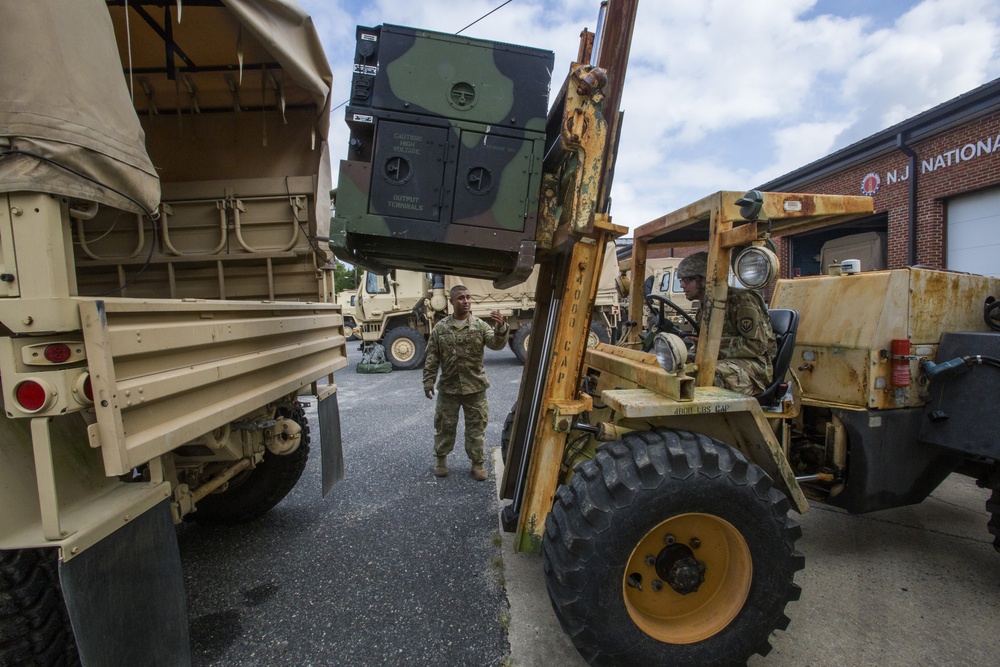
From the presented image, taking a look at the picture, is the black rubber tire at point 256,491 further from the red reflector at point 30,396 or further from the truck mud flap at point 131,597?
the red reflector at point 30,396

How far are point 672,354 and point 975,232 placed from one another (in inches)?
453

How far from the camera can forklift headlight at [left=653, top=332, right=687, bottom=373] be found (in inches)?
87.6

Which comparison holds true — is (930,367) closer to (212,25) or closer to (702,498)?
(702,498)

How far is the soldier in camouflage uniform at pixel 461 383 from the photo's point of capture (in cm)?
449

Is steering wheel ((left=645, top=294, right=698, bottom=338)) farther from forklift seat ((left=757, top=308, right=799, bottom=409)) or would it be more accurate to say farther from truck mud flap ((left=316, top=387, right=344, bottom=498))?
truck mud flap ((left=316, top=387, right=344, bottom=498))

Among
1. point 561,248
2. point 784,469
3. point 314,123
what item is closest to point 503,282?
point 561,248

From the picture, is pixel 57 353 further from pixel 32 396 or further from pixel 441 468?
pixel 441 468

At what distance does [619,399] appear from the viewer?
2.22 meters

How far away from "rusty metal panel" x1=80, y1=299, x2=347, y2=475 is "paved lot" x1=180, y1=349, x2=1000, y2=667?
3.63 ft

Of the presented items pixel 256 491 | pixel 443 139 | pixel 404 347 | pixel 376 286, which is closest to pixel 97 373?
pixel 443 139

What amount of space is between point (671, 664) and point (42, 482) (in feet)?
7.18

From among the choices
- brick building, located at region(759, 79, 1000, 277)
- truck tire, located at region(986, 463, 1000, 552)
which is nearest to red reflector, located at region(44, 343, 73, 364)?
truck tire, located at region(986, 463, 1000, 552)

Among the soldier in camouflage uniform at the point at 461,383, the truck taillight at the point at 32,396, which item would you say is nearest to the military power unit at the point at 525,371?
the truck taillight at the point at 32,396

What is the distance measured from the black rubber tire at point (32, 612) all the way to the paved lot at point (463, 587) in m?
0.74
